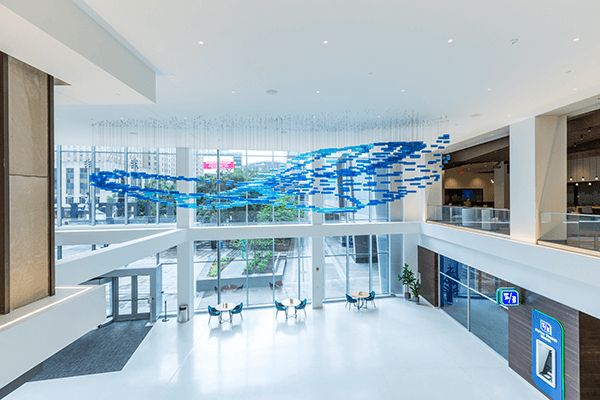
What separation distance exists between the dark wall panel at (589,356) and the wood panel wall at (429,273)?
661 cm

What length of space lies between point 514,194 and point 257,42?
26.7ft

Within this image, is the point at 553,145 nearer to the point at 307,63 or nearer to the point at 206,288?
the point at 307,63

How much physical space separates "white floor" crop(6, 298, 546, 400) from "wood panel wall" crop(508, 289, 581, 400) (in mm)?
460

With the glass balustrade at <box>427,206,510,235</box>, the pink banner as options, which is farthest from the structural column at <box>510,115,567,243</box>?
the pink banner

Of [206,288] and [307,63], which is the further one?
[206,288]

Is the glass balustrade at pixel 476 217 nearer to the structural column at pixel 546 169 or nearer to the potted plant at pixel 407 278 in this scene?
the structural column at pixel 546 169

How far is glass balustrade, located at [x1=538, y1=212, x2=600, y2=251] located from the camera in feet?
20.2

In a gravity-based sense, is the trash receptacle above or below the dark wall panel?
below

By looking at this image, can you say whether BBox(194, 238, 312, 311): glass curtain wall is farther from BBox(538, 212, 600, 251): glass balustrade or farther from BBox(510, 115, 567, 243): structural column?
BBox(538, 212, 600, 251): glass balustrade

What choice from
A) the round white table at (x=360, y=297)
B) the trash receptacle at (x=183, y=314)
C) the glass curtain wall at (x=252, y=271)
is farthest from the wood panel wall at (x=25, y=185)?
the round white table at (x=360, y=297)

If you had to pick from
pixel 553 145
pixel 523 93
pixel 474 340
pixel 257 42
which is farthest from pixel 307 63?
pixel 474 340

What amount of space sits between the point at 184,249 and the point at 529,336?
471 inches

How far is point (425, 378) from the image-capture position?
8039 mm

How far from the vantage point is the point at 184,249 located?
40.9 ft
